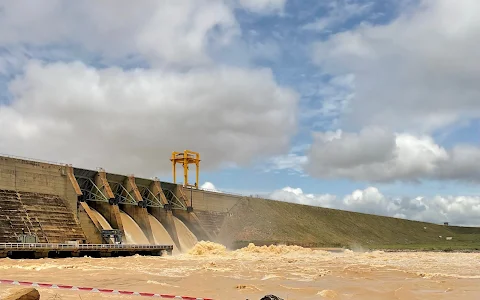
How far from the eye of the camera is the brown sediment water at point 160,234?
60.6 meters

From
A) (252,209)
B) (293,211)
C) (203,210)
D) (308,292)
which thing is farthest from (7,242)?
(293,211)

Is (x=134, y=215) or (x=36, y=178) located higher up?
(x=36, y=178)

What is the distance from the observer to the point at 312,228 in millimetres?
97938

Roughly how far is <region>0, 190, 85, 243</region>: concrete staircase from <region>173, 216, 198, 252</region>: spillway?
18360 mm

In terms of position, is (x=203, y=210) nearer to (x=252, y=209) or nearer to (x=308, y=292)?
(x=252, y=209)

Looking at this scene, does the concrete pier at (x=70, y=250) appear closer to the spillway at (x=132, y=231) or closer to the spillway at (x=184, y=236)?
the spillway at (x=132, y=231)

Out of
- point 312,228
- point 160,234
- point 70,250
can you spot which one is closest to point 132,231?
point 160,234

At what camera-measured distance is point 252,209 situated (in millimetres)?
89125

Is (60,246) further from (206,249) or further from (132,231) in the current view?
(206,249)

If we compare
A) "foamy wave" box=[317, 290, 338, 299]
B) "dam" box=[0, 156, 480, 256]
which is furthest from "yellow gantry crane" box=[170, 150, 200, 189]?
"foamy wave" box=[317, 290, 338, 299]

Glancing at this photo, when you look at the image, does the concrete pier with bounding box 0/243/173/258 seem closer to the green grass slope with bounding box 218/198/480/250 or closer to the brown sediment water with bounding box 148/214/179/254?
the brown sediment water with bounding box 148/214/179/254

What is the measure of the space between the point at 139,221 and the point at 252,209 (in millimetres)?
32276

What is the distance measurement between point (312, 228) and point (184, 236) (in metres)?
38.8

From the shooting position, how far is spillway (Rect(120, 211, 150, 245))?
2205 inches
